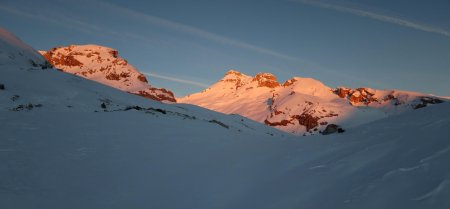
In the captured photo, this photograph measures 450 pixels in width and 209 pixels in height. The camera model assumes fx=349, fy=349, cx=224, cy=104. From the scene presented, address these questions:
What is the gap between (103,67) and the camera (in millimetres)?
135750

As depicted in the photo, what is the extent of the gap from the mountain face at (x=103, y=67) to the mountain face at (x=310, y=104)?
1628 inches

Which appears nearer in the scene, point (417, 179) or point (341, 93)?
point (417, 179)

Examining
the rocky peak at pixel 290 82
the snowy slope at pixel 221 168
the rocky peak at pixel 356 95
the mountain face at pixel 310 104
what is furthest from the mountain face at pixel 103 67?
the snowy slope at pixel 221 168

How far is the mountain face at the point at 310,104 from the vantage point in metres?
116

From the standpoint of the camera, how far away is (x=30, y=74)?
3050 centimetres

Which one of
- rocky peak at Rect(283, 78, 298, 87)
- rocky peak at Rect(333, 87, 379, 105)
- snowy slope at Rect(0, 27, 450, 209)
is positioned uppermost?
rocky peak at Rect(283, 78, 298, 87)

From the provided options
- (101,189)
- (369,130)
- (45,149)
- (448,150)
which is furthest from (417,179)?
(45,149)

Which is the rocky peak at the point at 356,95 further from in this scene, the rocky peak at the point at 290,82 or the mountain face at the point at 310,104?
the rocky peak at the point at 290,82

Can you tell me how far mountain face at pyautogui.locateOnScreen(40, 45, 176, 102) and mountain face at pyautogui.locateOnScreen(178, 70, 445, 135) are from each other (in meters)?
41.4

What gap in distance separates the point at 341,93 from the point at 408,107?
1113 inches

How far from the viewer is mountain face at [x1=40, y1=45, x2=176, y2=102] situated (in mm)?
124812

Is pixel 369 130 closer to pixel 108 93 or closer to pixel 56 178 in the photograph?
pixel 56 178


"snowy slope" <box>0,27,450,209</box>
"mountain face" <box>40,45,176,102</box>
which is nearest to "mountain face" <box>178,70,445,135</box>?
"mountain face" <box>40,45,176,102</box>

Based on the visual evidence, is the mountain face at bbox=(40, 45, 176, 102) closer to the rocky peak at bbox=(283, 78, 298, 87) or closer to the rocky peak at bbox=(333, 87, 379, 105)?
the rocky peak at bbox=(283, 78, 298, 87)
